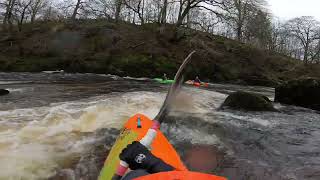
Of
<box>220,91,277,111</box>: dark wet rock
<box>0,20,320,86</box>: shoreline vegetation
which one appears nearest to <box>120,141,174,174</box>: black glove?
<box>220,91,277,111</box>: dark wet rock

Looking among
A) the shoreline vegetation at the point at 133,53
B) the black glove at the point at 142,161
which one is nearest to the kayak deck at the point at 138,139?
the black glove at the point at 142,161

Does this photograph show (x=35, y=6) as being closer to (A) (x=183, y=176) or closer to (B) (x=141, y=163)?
(B) (x=141, y=163)

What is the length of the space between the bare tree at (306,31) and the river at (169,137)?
3616cm

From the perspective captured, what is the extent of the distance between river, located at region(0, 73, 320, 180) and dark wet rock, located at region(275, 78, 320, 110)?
1.98 m

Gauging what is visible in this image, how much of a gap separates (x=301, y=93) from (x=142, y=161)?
441 inches

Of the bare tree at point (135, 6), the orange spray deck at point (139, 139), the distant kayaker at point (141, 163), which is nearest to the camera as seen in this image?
the distant kayaker at point (141, 163)

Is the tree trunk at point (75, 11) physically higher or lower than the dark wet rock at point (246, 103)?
higher

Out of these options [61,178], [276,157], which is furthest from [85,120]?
[276,157]

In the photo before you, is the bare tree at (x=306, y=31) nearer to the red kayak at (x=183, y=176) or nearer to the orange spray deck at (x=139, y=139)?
the orange spray deck at (x=139, y=139)

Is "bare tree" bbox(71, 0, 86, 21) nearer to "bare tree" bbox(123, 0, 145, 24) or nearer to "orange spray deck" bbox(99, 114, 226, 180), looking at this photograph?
"bare tree" bbox(123, 0, 145, 24)

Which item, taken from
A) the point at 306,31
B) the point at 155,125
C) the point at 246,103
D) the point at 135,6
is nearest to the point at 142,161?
the point at 155,125

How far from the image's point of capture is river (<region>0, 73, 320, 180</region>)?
5.22 m

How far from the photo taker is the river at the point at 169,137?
5.22m

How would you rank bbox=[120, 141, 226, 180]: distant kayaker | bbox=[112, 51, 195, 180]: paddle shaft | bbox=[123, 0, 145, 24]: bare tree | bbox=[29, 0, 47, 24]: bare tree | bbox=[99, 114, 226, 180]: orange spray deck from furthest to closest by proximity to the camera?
bbox=[29, 0, 47, 24]: bare tree
bbox=[123, 0, 145, 24]: bare tree
bbox=[99, 114, 226, 180]: orange spray deck
bbox=[112, 51, 195, 180]: paddle shaft
bbox=[120, 141, 226, 180]: distant kayaker
